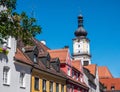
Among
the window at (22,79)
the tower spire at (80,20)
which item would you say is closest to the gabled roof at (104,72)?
the tower spire at (80,20)

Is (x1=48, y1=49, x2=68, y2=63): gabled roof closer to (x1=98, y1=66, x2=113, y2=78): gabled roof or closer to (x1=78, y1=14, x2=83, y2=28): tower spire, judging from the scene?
(x1=98, y1=66, x2=113, y2=78): gabled roof

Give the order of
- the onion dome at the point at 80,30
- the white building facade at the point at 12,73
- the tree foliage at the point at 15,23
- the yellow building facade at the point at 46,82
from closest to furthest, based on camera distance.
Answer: the tree foliage at the point at 15,23 < the white building facade at the point at 12,73 < the yellow building facade at the point at 46,82 < the onion dome at the point at 80,30

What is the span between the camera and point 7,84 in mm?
32281

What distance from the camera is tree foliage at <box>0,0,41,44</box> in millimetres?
17000

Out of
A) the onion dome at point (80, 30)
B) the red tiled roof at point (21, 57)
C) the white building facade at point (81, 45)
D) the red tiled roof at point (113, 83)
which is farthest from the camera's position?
the onion dome at point (80, 30)

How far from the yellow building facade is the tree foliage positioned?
20.1 m

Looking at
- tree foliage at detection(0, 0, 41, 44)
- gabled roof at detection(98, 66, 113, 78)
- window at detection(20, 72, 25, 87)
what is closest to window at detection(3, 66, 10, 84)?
window at detection(20, 72, 25, 87)

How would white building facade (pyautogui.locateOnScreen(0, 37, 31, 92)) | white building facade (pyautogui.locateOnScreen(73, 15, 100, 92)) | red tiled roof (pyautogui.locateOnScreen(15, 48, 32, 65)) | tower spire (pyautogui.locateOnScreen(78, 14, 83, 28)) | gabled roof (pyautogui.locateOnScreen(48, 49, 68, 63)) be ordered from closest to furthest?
white building facade (pyautogui.locateOnScreen(0, 37, 31, 92)) < red tiled roof (pyautogui.locateOnScreen(15, 48, 32, 65)) < gabled roof (pyautogui.locateOnScreen(48, 49, 68, 63)) < white building facade (pyautogui.locateOnScreen(73, 15, 100, 92)) < tower spire (pyautogui.locateOnScreen(78, 14, 83, 28))

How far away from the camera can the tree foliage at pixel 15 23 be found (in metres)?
17.0

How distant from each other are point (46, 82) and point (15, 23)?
24.2 metres

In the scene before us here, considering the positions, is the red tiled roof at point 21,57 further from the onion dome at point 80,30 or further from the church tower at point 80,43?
the onion dome at point 80,30

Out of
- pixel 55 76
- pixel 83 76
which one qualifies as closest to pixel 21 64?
pixel 55 76

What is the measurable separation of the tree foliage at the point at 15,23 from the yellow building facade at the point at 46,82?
66.1 ft

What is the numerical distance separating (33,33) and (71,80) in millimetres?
32247
